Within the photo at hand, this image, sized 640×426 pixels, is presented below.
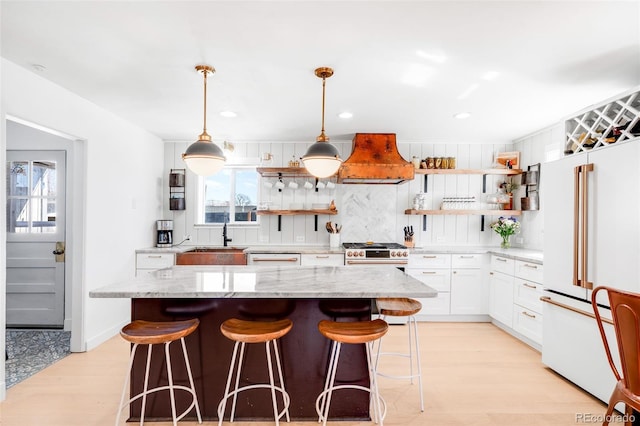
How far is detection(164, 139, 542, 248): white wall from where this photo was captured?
4.82 meters

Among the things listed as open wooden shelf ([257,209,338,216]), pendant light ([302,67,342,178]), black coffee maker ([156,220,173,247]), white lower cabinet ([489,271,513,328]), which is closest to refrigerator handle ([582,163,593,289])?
white lower cabinet ([489,271,513,328])

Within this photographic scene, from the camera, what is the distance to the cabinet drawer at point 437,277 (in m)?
4.27

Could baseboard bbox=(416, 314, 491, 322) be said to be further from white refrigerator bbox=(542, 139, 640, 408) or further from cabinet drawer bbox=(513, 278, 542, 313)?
white refrigerator bbox=(542, 139, 640, 408)

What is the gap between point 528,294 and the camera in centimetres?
346

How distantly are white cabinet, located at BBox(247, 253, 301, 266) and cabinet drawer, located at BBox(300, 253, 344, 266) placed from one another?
0.10 m

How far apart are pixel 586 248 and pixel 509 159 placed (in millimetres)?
2444

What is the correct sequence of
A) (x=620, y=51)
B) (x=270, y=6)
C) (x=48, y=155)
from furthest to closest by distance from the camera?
(x=48, y=155) < (x=620, y=51) < (x=270, y=6)

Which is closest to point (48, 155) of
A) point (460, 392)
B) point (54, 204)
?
point (54, 204)

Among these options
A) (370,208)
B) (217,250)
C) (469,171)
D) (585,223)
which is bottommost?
(217,250)

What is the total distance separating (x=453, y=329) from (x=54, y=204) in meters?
4.82

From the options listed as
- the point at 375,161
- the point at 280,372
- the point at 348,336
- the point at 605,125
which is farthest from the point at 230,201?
the point at 605,125

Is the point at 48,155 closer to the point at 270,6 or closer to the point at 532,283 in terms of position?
the point at 270,6

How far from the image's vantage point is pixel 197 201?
4.86 metres

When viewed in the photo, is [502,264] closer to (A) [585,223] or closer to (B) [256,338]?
(A) [585,223]
